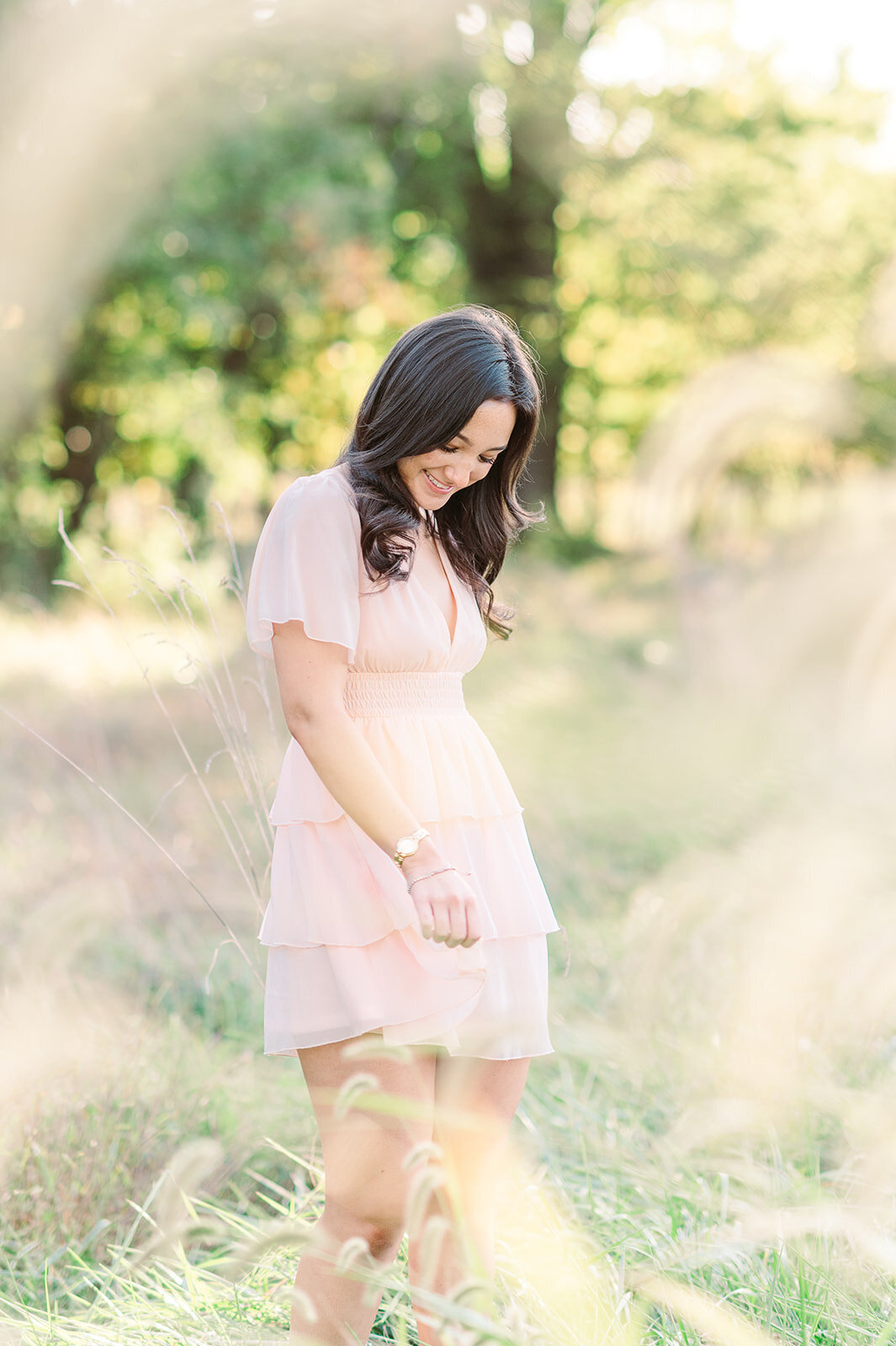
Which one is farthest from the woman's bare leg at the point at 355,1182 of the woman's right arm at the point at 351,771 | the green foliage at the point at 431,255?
the green foliage at the point at 431,255

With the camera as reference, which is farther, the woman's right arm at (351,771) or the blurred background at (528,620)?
the blurred background at (528,620)

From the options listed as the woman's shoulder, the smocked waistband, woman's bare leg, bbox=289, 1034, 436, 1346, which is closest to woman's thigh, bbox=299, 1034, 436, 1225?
woman's bare leg, bbox=289, 1034, 436, 1346

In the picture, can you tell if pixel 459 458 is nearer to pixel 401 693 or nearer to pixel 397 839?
pixel 401 693

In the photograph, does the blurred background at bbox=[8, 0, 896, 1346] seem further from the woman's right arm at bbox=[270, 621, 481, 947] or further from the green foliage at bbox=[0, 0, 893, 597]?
the woman's right arm at bbox=[270, 621, 481, 947]

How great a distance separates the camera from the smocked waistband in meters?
1.72

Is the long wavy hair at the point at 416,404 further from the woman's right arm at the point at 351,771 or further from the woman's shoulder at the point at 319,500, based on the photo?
the woman's right arm at the point at 351,771

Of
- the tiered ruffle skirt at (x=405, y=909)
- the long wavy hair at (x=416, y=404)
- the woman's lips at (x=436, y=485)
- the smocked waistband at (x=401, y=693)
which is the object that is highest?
the long wavy hair at (x=416, y=404)

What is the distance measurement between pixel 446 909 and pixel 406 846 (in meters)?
0.10

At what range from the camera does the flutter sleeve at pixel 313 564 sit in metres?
1.58

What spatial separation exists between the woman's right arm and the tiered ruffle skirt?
0.10 metres

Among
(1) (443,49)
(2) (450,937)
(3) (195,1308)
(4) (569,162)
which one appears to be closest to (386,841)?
(2) (450,937)

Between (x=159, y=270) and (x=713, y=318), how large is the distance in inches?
266

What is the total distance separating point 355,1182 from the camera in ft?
5.21

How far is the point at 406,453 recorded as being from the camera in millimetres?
1733
